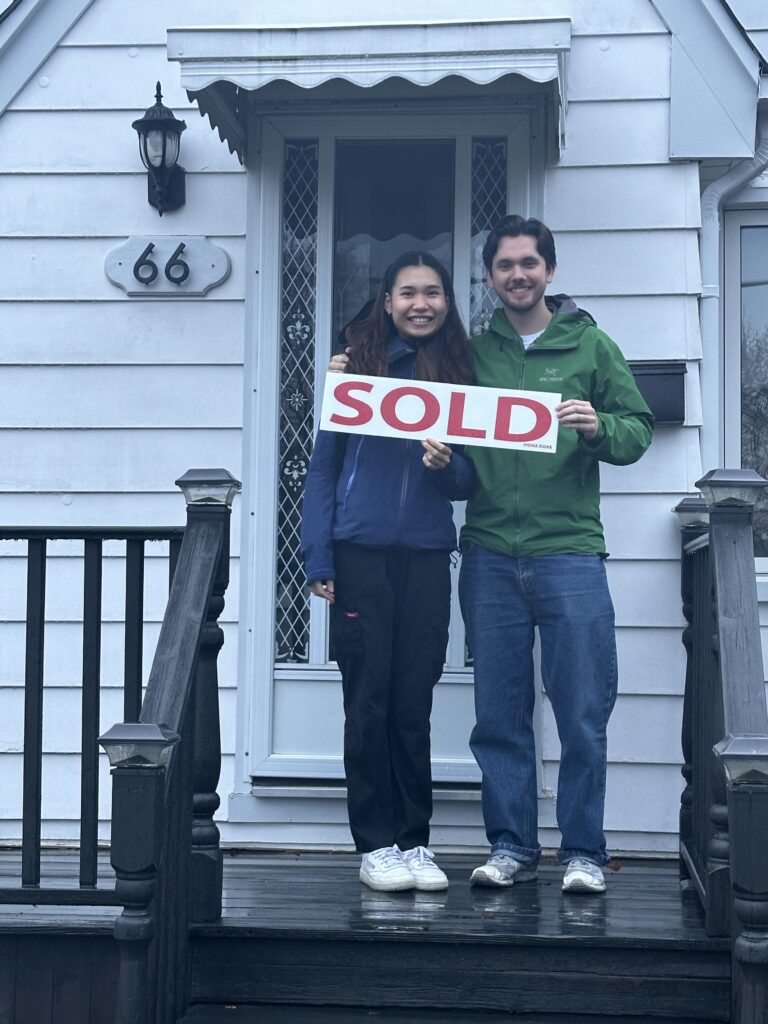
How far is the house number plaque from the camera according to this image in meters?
4.98

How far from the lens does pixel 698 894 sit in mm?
3771

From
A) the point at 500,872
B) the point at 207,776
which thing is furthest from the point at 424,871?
the point at 207,776

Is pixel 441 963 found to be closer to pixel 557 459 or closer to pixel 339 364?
pixel 557 459

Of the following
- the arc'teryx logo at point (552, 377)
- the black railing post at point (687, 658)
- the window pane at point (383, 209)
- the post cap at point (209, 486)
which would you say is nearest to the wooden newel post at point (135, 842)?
the post cap at point (209, 486)

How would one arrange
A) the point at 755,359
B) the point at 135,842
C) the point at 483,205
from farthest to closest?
1. the point at 755,359
2. the point at 483,205
3. the point at 135,842

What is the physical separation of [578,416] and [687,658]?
1103 mm

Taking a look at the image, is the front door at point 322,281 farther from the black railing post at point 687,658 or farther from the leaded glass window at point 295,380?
the black railing post at point 687,658

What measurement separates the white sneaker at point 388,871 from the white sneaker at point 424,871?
0.05 feet

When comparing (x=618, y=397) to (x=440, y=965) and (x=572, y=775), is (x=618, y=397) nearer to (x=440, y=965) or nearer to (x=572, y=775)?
(x=572, y=775)

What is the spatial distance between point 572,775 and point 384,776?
53 centimetres

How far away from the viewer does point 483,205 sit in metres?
5.04

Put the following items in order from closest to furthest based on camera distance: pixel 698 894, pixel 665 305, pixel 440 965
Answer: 1. pixel 440 965
2. pixel 698 894
3. pixel 665 305

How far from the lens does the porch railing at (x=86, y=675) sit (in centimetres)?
361

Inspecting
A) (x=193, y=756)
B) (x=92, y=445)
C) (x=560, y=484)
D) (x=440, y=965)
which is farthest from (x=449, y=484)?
(x=92, y=445)
